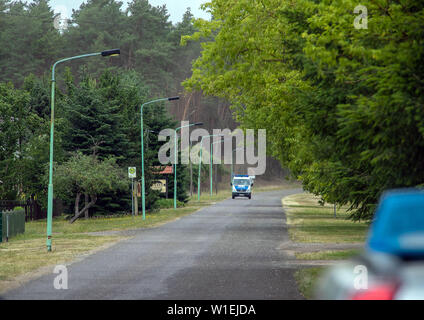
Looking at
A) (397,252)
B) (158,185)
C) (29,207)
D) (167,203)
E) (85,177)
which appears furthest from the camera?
(167,203)

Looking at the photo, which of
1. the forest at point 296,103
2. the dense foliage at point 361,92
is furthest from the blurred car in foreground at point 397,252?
the forest at point 296,103

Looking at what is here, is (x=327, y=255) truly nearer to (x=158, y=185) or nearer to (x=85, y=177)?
(x=85, y=177)

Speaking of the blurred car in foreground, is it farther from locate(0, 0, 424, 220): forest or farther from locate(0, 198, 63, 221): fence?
locate(0, 198, 63, 221): fence

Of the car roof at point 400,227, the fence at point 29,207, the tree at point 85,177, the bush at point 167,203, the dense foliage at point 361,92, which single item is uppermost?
the dense foliage at point 361,92

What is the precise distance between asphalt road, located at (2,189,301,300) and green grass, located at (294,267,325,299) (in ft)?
0.56

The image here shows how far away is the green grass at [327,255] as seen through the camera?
20.9 m

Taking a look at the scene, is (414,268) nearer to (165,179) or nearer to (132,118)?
(132,118)

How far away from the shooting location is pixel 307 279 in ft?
50.5

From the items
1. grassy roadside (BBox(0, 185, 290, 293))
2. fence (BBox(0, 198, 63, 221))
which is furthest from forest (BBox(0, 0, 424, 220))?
grassy roadside (BBox(0, 185, 290, 293))

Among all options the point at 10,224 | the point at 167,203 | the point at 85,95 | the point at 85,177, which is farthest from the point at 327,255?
the point at 167,203

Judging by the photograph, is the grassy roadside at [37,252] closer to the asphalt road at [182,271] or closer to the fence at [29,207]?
the asphalt road at [182,271]

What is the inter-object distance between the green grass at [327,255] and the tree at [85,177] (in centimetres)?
2483

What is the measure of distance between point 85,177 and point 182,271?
2856 cm

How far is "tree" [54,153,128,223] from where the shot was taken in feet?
148
